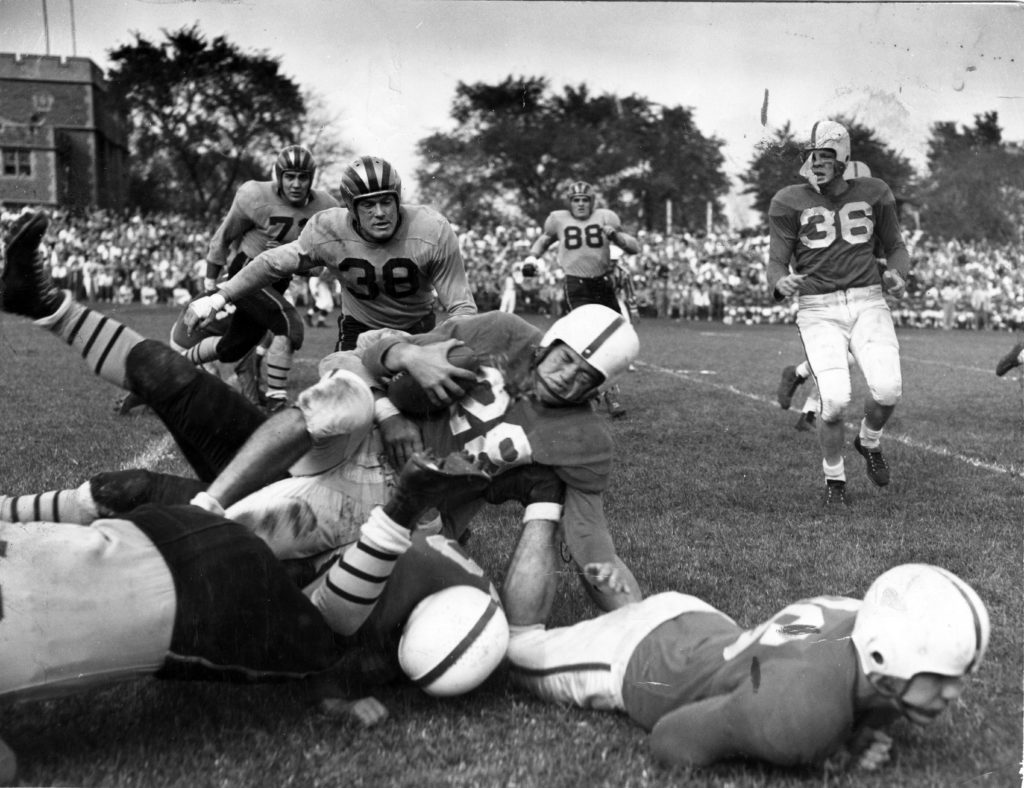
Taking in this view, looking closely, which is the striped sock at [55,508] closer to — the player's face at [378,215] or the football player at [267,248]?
the player's face at [378,215]

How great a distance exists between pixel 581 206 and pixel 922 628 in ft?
28.1

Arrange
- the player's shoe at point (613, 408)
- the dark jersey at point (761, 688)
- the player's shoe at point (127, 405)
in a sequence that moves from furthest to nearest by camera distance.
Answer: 1. the player's shoe at point (613, 408)
2. the player's shoe at point (127, 405)
3. the dark jersey at point (761, 688)

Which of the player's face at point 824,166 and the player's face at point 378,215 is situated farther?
the player's face at point 824,166

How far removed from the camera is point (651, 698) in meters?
2.65

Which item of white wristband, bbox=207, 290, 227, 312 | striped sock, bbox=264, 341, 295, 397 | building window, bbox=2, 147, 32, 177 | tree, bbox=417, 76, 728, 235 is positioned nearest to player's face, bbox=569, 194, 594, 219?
tree, bbox=417, 76, 728, 235

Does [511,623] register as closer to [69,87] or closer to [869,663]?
[869,663]

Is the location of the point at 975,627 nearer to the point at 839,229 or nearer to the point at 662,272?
the point at 839,229

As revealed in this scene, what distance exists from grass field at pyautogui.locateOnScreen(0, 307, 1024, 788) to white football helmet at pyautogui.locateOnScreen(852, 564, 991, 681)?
0.35 meters

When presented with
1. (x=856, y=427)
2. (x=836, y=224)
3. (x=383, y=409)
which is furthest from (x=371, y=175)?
(x=856, y=427)

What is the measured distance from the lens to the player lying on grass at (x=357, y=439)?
121 inches

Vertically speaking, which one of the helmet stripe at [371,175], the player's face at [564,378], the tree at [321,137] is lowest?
the player's face at [564,378]

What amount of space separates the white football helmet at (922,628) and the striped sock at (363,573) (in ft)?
3.67

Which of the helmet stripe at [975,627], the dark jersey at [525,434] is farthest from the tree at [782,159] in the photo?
the helmet stripe at [975,627]

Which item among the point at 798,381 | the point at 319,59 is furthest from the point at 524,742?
the point at 798,381
